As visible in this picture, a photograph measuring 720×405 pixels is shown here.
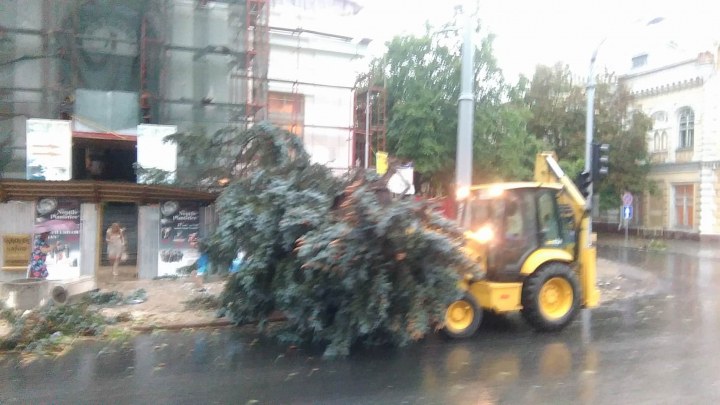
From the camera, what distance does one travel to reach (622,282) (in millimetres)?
14445

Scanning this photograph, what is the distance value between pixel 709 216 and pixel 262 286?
27.7 m

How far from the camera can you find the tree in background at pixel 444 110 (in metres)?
19.9

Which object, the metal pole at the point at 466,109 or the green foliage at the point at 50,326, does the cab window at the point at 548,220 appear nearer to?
the metal pole at the point at 466,109

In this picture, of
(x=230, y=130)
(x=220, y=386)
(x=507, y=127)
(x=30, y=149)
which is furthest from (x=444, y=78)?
(x=220, y=386)

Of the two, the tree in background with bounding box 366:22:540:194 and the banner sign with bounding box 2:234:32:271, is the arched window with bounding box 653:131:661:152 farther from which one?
the banner sign with bounding box 2:234:32:271

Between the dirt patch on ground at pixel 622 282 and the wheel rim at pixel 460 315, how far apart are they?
191 inches

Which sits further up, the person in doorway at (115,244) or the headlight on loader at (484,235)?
the headlight on loader at (484,235)

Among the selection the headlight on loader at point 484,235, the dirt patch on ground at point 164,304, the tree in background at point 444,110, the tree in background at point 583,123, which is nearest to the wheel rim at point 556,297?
the headlight on loader at point 484,235

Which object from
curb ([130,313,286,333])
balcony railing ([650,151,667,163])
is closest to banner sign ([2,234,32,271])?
curb ([130,313,286,333])

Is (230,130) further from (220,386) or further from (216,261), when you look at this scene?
(220,386)

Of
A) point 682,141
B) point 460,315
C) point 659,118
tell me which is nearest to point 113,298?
point 460,315

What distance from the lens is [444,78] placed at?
2014 cm

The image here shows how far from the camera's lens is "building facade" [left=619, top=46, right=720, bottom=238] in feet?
92.5

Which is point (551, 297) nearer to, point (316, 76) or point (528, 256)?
Answer: point (528, 256)
